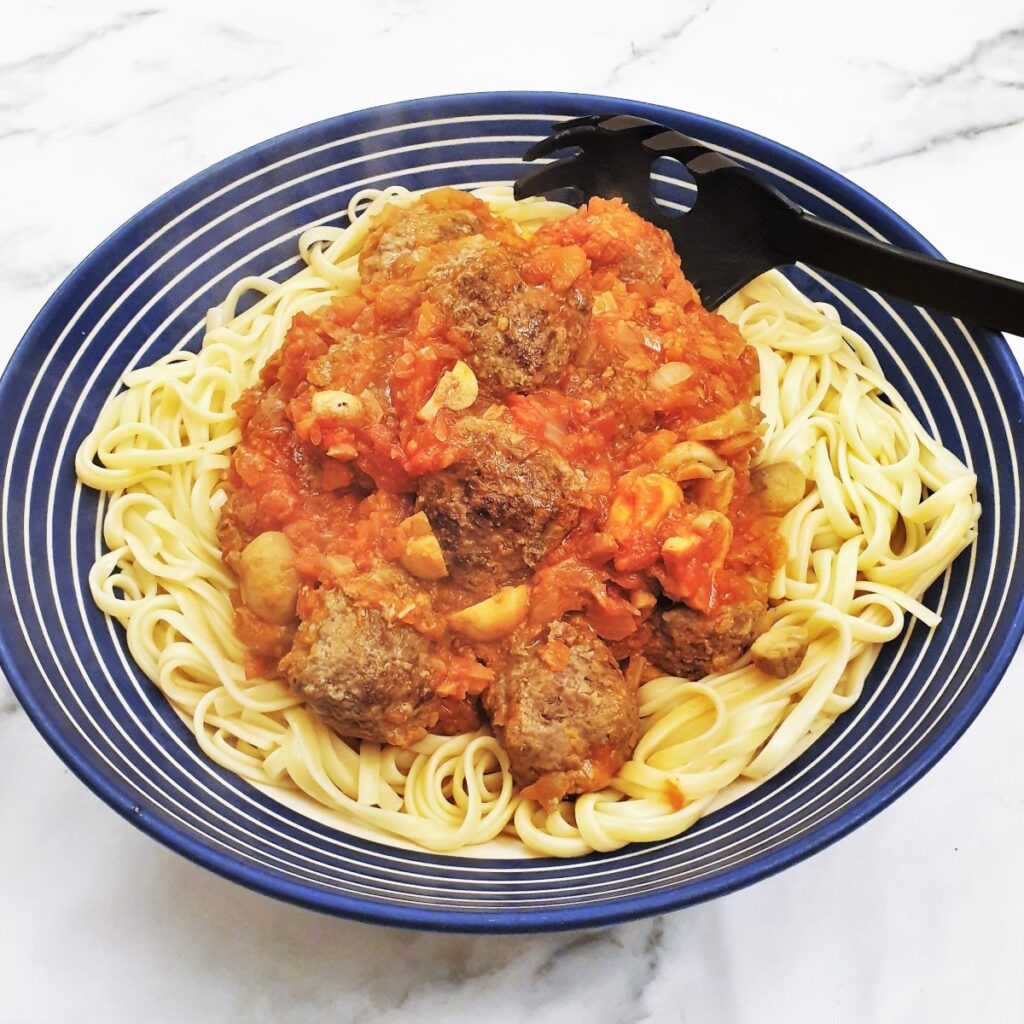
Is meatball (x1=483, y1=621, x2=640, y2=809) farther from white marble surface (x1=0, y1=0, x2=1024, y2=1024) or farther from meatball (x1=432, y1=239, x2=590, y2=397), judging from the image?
meatball (x1=432, y1=239, x2=590, y2=397)

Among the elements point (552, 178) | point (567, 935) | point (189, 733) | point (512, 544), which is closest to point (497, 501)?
point (512, 544)

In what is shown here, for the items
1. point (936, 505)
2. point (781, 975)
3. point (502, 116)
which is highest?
point (502, 116)

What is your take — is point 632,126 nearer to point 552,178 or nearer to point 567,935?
point 552,178

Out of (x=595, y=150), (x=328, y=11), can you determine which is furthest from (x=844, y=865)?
(x=328, y=11)

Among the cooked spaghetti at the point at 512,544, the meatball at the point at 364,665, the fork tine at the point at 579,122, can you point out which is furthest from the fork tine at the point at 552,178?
the meatball at the point at 364,665

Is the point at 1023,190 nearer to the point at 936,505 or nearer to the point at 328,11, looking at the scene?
the point at 936,505

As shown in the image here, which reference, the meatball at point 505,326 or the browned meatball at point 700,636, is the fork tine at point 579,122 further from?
the browned meatball at point 700,636

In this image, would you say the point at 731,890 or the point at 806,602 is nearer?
the point at 731,890

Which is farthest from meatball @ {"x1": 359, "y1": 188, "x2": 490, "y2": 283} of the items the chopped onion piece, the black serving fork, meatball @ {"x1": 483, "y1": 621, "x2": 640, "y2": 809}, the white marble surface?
the white marble surface
